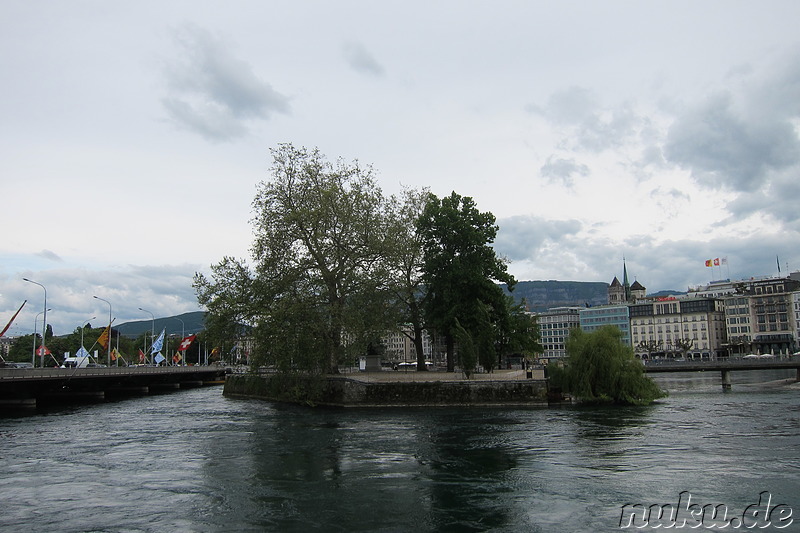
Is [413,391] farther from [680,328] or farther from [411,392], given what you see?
[680,328]

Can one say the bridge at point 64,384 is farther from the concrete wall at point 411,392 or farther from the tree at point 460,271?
the tree at point 460,271

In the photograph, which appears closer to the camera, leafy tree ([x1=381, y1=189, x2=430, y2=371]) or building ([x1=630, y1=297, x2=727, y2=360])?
leafy tree ([x1=381, y1=189, x2=430, y2=371])

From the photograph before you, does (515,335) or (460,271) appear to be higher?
(460,271)

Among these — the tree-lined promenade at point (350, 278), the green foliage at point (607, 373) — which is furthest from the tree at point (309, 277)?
the green foliage at point (607, 373)

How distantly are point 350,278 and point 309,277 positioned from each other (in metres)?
3.59

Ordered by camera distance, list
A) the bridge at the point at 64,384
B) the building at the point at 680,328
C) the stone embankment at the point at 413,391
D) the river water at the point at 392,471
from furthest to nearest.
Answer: the building at the point at 680,328 < the bridge at the point at 64,384 < the stone embankment at the point at 413,391 < the river water at the point at 392,471

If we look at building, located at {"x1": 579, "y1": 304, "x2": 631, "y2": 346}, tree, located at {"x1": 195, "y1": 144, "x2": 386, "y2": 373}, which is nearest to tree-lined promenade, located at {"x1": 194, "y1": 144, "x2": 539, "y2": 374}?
tree, located at {"x1": 195, "y1": 144, "x2": 386, "y2": 373}

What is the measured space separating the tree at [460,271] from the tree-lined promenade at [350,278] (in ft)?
0.39

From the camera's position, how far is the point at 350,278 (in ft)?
189

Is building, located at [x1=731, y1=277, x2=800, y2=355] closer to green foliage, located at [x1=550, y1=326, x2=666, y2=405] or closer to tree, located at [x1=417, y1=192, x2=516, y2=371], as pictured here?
tree, located at [x1=417, y1=192, x2=516, y2=371]

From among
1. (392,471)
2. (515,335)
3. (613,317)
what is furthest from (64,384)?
(613,317)

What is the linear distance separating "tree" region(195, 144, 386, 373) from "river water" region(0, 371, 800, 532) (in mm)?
12010

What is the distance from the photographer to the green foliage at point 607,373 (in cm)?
4866

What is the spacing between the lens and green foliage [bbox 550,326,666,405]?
48.7m
